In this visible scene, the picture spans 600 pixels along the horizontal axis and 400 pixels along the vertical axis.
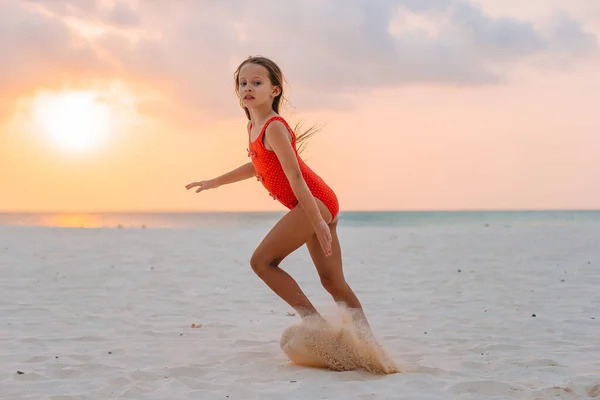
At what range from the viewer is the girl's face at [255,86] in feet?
13.3

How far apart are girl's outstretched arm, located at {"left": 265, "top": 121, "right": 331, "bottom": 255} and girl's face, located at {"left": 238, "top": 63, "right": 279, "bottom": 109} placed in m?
0.26

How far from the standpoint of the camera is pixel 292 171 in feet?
12.7

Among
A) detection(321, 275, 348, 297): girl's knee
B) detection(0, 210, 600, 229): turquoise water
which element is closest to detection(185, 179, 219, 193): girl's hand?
detection(321, 275, 348, 297): girl's knee

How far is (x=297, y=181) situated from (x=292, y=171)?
66mm

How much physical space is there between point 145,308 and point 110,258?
423cm

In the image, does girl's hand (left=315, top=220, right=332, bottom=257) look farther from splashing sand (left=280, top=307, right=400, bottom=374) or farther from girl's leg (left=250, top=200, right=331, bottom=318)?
splashing sand (left=280, top=307, right=400, bottom=374)

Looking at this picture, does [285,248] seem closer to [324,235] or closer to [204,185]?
[324,235]

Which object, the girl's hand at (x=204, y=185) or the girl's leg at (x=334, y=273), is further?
the girl's hand at (x=204, y=185)

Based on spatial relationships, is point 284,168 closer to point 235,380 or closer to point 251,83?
point 251,83

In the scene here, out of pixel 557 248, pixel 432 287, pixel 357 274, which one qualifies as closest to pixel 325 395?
pixel 432 287

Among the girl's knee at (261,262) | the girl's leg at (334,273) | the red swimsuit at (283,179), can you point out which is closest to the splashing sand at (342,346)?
the girl's leg at (334,273)

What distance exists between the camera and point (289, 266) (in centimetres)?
1033

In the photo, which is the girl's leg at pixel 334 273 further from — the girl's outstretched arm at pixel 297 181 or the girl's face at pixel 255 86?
the girl's face at pixel 255 86

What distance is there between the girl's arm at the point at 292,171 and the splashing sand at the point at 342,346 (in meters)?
0.72
